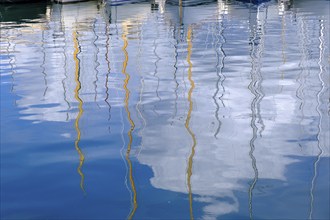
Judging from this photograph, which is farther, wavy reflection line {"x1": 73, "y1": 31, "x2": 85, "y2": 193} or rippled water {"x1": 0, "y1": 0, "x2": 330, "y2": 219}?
wavy reflection line {"x1": 73, "y1": 31, "x2": 85, "y2": 193}

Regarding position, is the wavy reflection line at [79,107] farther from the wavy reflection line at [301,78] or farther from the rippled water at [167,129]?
the wavy reflection line at [301,78]

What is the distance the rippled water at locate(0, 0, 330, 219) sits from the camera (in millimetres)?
7684

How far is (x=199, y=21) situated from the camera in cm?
3622

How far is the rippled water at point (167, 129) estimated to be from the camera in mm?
7684

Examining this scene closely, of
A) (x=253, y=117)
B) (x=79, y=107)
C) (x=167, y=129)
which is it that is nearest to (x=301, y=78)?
(x=253, y=117)

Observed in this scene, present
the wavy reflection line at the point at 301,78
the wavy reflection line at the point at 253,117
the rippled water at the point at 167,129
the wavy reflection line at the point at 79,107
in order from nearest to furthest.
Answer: the rippled water at the point at 167,129
the wavy reflection line at the point at 253,117
the wavy reflection line at the point at 79,107
the wavy reflection line at the point at 301,78

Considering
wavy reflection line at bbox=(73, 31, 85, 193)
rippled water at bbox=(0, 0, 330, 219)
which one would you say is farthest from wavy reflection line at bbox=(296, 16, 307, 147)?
wavy reflection line at bbox=(73, 31, 85, 193)

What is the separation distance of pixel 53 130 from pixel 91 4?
39896 millimetres

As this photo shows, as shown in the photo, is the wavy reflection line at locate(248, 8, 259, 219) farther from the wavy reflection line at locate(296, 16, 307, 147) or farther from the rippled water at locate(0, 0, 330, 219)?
the wavy reflection line at locate(296, 16, 307, 147)

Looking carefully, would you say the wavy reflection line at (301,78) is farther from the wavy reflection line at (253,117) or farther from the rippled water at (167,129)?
the wavy reflection line at (253,117)

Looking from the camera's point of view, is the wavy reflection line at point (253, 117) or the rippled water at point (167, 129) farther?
the wavy reflection line at point (253, 117)

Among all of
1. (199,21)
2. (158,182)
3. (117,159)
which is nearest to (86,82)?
(117,159)

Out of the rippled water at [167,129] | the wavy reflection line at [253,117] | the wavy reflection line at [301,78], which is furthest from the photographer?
the wavy reflection line at [301,78]

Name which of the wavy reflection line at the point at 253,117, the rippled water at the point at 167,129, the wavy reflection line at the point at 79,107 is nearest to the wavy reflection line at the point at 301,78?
the rippled water at the point at 167,129
